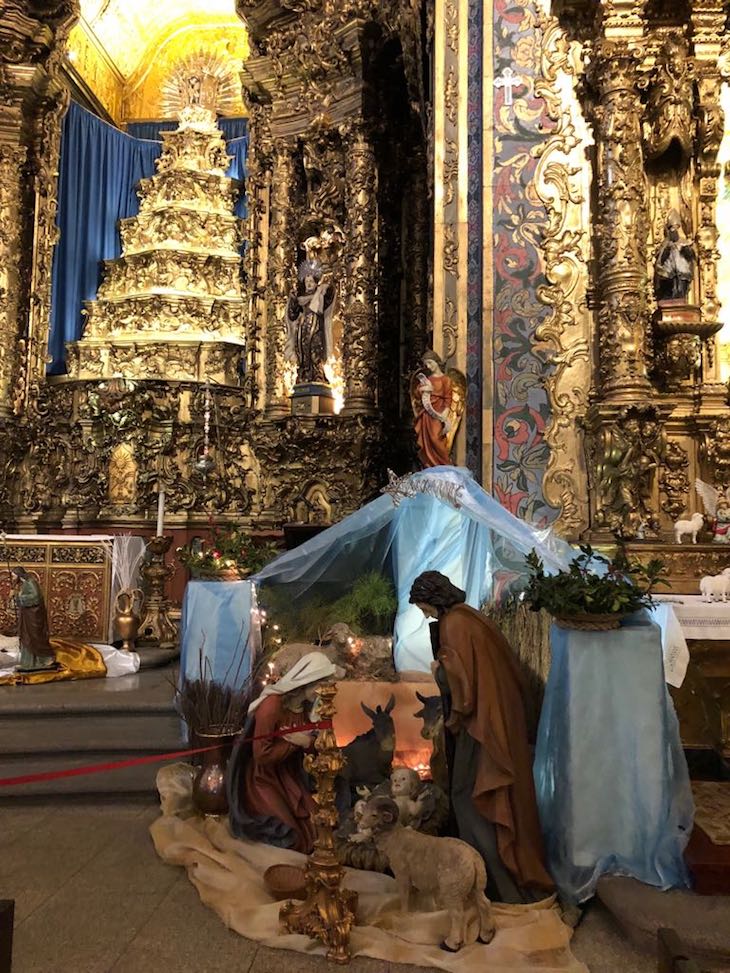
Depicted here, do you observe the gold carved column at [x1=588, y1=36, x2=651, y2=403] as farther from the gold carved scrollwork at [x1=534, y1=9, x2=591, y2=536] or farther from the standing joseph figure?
the standing joseph figure

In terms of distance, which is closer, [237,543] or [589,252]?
[237,543]

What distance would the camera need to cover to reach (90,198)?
13.8 m

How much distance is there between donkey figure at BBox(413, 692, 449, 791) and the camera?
15.8 feet

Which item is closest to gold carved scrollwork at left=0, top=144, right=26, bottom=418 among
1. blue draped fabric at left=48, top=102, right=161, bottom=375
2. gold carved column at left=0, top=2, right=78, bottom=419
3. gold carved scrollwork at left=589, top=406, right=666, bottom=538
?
gold carved column at left=0, top=2, right=78, bottom=419

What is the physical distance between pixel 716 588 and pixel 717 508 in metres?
1.25

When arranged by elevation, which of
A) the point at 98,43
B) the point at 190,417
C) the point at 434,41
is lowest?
the point at 190,417

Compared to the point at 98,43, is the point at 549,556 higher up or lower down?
lower down

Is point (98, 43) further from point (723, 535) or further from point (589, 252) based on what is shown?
point (723, 535)

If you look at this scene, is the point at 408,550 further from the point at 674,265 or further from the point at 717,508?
the point at 674,265

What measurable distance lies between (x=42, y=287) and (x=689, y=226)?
31.6ft

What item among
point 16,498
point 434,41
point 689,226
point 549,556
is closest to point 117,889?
point 549,556

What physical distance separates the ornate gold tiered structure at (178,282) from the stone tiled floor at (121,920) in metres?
8.38

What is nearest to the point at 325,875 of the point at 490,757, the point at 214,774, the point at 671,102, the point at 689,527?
the point at 490,757

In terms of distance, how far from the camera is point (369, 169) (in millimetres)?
10969
